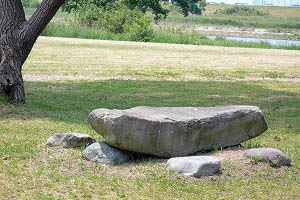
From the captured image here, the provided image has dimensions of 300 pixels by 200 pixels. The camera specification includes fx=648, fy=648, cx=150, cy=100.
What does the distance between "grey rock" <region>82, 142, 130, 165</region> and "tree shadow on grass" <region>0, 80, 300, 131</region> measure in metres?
3.19

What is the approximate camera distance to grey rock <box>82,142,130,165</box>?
8602mm

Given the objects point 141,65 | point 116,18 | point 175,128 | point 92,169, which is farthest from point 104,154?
point 116,18

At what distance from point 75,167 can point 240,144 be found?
2.71 m

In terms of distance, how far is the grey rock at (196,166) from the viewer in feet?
26.8

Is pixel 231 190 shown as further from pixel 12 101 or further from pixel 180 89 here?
pixel 180 89

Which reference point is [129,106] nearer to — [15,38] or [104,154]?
[15,38]

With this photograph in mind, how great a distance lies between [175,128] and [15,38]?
5.81m

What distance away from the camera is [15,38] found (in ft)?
43.5

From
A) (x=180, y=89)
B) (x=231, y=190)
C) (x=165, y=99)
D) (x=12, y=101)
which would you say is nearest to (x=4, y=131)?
(x=12, y=101)

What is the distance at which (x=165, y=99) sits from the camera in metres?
15.7

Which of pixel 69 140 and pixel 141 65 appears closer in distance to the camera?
pixel 69 140

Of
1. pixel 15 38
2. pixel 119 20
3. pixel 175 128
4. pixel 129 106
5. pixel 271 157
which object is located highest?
pixel 15 38

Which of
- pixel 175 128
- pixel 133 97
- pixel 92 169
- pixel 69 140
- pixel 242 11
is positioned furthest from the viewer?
pixel 242 11

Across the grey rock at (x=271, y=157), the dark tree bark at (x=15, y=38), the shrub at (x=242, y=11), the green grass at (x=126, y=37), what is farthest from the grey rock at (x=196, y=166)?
the shrub at (x=242, y=11)
